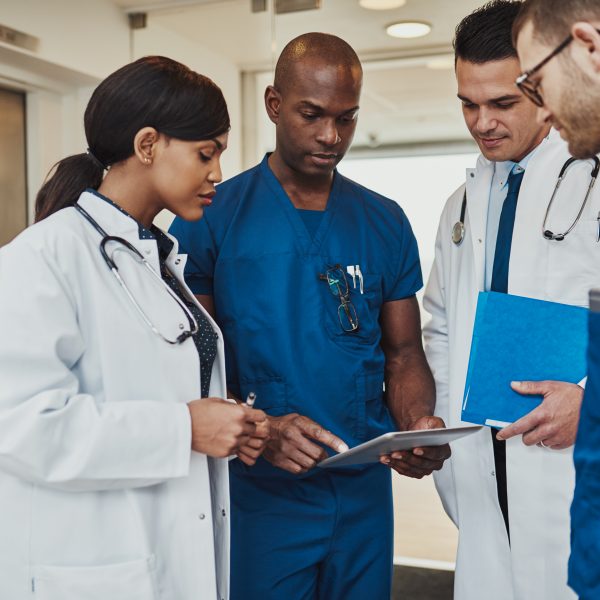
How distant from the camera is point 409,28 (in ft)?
10.2

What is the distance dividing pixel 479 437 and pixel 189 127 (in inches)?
39.8

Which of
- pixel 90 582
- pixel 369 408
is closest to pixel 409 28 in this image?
pixel 369 408

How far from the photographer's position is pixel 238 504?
1.71m

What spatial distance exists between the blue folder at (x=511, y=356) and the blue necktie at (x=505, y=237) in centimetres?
29

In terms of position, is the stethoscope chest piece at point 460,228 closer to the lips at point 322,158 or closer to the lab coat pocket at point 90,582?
the lips at point 322,158

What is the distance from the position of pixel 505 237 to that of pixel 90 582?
119cm

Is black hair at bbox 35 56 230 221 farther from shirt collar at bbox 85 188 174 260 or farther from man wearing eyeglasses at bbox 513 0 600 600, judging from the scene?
man wearing eyeglasses at bbox 513 0 600 600

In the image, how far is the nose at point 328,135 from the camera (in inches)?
67.5

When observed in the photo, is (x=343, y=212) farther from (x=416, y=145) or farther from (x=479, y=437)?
(x=416, y=145)

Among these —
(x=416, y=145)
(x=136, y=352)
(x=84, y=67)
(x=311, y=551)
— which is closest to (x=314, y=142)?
(x=136, y=352)

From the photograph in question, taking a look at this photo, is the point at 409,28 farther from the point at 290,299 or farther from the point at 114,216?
the point at 114,216

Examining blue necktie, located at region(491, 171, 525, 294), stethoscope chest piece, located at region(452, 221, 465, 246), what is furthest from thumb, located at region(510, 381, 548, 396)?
stethoscope chest piece, located at region(452, 221, 465, 246)

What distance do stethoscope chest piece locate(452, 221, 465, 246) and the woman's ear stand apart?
2.85 feet

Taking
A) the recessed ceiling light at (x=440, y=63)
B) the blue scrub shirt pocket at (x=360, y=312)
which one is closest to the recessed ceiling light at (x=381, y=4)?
the recessed ceiling light at (x=440, y=63)
